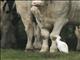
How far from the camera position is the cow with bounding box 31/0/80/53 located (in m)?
12.3

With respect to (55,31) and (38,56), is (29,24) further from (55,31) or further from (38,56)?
(38,56)

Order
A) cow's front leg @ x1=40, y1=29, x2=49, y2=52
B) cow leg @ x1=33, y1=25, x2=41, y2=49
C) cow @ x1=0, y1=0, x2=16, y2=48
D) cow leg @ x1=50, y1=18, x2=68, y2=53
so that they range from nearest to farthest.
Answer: cow leg @ x1=50, y1=18, x2=68, y2=53 → cow's front leg @ x1=40, y1=29, x2=49, y2=52 → cow leg @ x1=33, y1=25, x2=41, y2=49 → cow @ x1=0, y1=0, x2=16, y2=48

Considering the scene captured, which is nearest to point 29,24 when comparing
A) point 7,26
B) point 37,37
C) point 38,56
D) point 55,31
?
point 37,37

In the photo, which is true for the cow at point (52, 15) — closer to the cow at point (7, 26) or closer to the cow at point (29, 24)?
the cow at point (29, 24)

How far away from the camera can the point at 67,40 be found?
15.4 m

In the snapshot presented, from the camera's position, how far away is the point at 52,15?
12.6 metres

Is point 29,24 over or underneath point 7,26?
over

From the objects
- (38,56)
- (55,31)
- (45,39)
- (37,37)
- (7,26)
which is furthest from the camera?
(7,26)

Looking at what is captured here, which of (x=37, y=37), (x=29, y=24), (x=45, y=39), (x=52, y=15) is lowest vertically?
(x=37, y=37)

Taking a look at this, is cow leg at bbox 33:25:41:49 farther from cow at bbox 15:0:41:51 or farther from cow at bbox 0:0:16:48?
cow at bbox 0:0:16:48

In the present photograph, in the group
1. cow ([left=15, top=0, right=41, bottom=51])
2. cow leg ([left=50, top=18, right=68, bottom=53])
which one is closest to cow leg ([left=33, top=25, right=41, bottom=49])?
cow ([left=15, top=0, right=41, bottom=51])

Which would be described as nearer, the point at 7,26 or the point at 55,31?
the point at 55,31

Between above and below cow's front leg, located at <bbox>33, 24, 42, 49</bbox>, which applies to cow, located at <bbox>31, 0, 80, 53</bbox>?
above

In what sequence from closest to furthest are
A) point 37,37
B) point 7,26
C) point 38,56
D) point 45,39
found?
point 38,56
point 45,39
point 37,37
point 7,26
